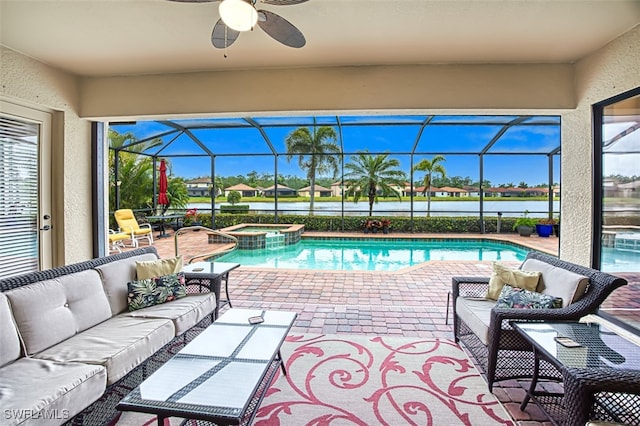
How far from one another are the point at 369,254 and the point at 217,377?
23.9 feet

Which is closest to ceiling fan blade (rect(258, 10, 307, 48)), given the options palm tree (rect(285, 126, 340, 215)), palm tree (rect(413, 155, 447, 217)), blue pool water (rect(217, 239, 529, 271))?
blue pool water (rect(217, 239, 529, 271))

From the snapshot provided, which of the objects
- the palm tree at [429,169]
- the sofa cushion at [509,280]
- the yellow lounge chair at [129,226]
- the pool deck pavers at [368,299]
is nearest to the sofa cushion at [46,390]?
the pool deck pavers at [368,299]

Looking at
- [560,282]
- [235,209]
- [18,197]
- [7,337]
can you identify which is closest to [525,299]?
[560,282]

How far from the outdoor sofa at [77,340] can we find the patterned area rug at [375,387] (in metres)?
0.37

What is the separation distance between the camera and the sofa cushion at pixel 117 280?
2779 millimetres

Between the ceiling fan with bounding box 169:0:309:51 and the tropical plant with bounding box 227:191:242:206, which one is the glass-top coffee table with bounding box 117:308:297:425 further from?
the tropical plant with bounding box 227:191:242:206

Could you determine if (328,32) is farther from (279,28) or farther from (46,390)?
(46,390)

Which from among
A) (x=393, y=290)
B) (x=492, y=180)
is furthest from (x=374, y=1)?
(x=492, y=180)

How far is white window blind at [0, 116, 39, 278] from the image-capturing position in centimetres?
371

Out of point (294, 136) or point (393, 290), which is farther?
point (294, 136)

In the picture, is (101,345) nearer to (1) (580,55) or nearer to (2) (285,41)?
(2) (285,41)

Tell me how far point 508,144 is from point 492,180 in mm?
1665

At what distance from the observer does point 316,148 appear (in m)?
11.4

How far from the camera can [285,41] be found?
260cm
